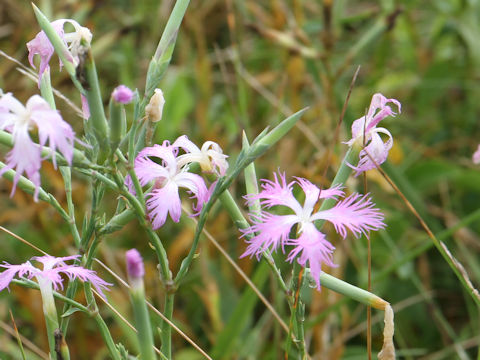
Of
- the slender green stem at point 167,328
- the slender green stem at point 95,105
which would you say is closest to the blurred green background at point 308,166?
the slender green stem at point 167,328

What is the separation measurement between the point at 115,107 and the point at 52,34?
0.23 feet

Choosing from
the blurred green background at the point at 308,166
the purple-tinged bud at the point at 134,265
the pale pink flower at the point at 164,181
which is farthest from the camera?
the blurred green background at the point at 308,166

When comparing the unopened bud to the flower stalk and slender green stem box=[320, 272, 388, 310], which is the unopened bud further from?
slender green stem box=[320, 272, 388, 310]

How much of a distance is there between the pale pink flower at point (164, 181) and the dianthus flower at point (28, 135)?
0.26 feet

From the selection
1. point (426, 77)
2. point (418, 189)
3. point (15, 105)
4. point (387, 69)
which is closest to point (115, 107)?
point (15, 105)

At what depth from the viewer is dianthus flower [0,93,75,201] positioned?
0.34 m

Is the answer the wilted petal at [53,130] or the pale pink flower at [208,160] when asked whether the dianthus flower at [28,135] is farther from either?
the pale pink flower at [208,160]

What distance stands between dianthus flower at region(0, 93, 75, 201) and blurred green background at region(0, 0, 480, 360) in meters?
0.56

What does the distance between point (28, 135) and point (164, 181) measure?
12 cm

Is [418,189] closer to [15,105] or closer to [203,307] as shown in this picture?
[203,307]

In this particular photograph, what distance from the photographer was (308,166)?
1283mm

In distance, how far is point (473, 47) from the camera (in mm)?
1389

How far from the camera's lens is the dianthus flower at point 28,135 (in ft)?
1.11

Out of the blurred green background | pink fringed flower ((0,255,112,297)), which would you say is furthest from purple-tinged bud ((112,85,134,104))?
the blurred green background
